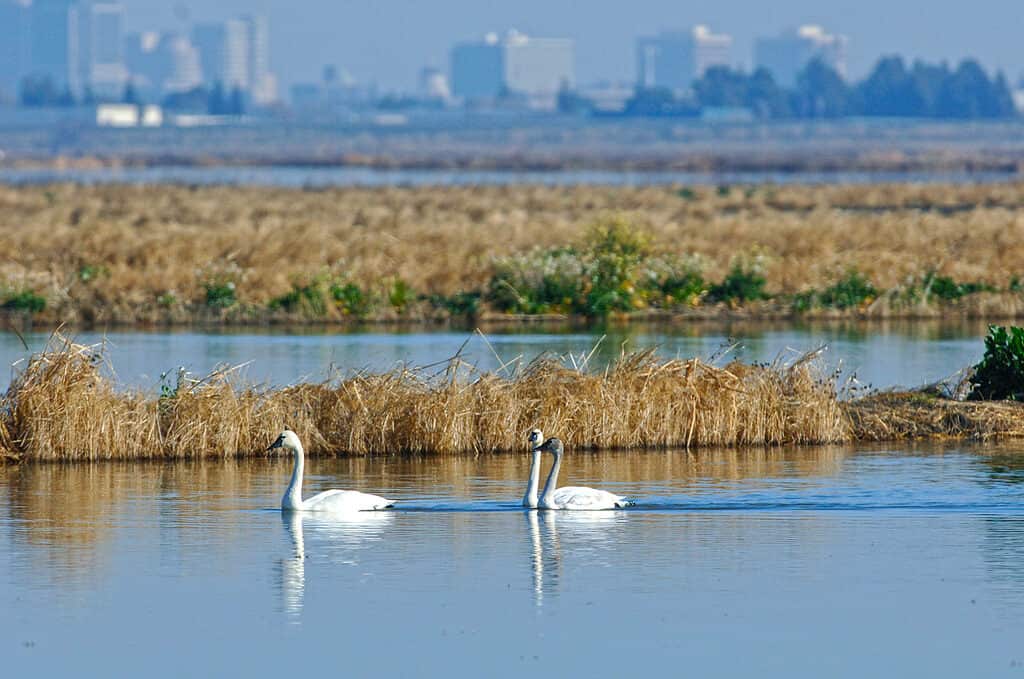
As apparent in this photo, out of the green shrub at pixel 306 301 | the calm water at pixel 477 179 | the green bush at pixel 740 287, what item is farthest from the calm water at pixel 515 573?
the calm water at pixel 477 179

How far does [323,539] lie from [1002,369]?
10792mm

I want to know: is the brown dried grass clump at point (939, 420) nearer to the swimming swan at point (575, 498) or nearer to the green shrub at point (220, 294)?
the swimming swan at point (575, 498)

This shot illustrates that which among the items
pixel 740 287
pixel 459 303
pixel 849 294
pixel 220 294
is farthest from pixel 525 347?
pixel 849 294

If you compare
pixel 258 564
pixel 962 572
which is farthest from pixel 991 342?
pixel 258 564

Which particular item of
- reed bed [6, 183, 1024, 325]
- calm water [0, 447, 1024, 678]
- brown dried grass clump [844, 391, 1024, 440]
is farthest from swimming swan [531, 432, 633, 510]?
reed bed [6, 183, 1024, 325]

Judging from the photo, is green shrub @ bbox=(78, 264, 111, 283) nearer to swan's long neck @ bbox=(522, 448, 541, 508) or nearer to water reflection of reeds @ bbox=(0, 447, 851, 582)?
water reflection of reeds @ bbox=(0, 447, 851, 582)

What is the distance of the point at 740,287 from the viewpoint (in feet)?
146

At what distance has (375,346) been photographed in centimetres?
3709

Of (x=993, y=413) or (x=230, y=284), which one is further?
(x=230, y=284)

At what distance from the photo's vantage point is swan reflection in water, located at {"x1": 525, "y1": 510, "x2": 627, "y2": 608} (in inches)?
640

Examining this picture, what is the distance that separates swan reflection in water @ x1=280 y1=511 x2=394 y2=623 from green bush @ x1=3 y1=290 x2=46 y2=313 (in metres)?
24.8

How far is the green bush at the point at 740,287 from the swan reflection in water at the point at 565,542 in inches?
1002

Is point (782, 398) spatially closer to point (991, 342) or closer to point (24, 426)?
point (991, 342)

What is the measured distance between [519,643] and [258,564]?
3.39 metres
